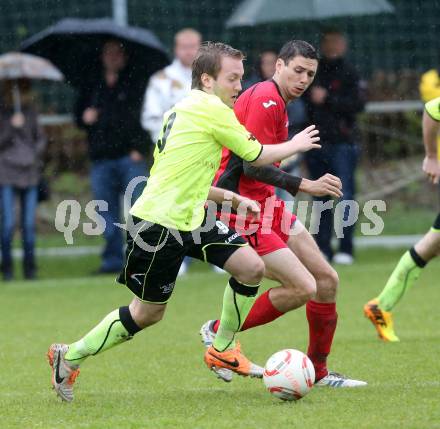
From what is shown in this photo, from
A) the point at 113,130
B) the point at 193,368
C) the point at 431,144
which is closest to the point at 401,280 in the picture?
the point at 431,144

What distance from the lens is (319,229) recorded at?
40.8ft

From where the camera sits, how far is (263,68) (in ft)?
37.8

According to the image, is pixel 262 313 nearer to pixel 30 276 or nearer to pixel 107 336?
pixel 107 336

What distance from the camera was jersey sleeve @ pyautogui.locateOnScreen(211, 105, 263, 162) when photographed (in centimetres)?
578

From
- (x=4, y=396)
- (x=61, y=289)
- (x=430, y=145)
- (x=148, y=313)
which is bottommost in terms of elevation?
(x=61, y=289)

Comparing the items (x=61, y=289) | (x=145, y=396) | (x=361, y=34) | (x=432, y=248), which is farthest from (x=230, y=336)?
(x=361, y=34)

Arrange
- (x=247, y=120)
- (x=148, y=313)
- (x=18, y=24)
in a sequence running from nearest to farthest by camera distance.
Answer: (x=148, y=313), (x=247, y=120), (x=18, y=24)

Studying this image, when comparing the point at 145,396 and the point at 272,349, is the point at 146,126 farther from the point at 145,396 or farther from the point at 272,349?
the point at 145,396

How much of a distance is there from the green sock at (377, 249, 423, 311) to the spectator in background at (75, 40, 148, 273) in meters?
4.52

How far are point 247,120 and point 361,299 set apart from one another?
4.13 metres

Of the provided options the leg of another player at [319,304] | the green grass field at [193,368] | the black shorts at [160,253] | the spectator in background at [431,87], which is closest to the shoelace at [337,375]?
the leg of another player at [319,304]

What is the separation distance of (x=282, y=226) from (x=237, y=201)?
1.45ft

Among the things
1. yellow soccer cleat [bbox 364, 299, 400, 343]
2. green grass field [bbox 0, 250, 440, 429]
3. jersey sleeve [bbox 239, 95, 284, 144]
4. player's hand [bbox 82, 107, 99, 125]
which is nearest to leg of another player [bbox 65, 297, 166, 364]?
green grass field [bbox 0, 250, 440, 429]

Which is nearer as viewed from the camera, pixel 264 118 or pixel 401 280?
pixel 264 118
